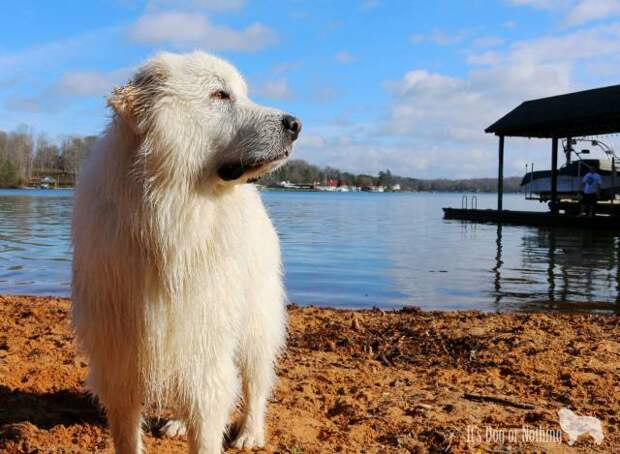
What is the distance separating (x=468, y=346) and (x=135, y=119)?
4.31 meters

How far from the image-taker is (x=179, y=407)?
10.1 ft

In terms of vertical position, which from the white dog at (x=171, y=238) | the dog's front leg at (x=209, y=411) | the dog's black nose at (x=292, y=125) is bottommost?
the dog's front leg at (x=209, y=411)

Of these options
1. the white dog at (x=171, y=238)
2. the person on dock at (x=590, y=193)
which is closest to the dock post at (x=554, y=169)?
the person on dock at (x=590, y=193)

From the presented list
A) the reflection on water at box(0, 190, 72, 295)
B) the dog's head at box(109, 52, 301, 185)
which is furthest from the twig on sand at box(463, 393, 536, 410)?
the reflection on water at box(0, 190, 72, 295)

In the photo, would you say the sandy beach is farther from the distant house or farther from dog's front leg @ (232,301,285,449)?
the distant house

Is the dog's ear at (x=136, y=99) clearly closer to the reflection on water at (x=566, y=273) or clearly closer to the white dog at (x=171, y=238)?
the white dog at (x=171, y=238)

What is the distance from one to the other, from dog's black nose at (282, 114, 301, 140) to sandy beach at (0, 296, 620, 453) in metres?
1.99

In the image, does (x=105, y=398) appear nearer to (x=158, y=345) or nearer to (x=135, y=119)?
(x=158, y=345)

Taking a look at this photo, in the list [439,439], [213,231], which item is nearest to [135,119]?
[213,231]

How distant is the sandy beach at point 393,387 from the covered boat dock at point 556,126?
74.7 feet

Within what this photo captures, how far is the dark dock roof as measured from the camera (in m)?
27.4

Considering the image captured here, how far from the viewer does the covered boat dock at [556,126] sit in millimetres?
27016

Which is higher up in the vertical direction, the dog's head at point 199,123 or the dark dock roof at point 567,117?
the dark dock roof at point 567,117

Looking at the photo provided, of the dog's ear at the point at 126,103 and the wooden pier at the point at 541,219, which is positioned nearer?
the dog's ear at the point at 126,103
